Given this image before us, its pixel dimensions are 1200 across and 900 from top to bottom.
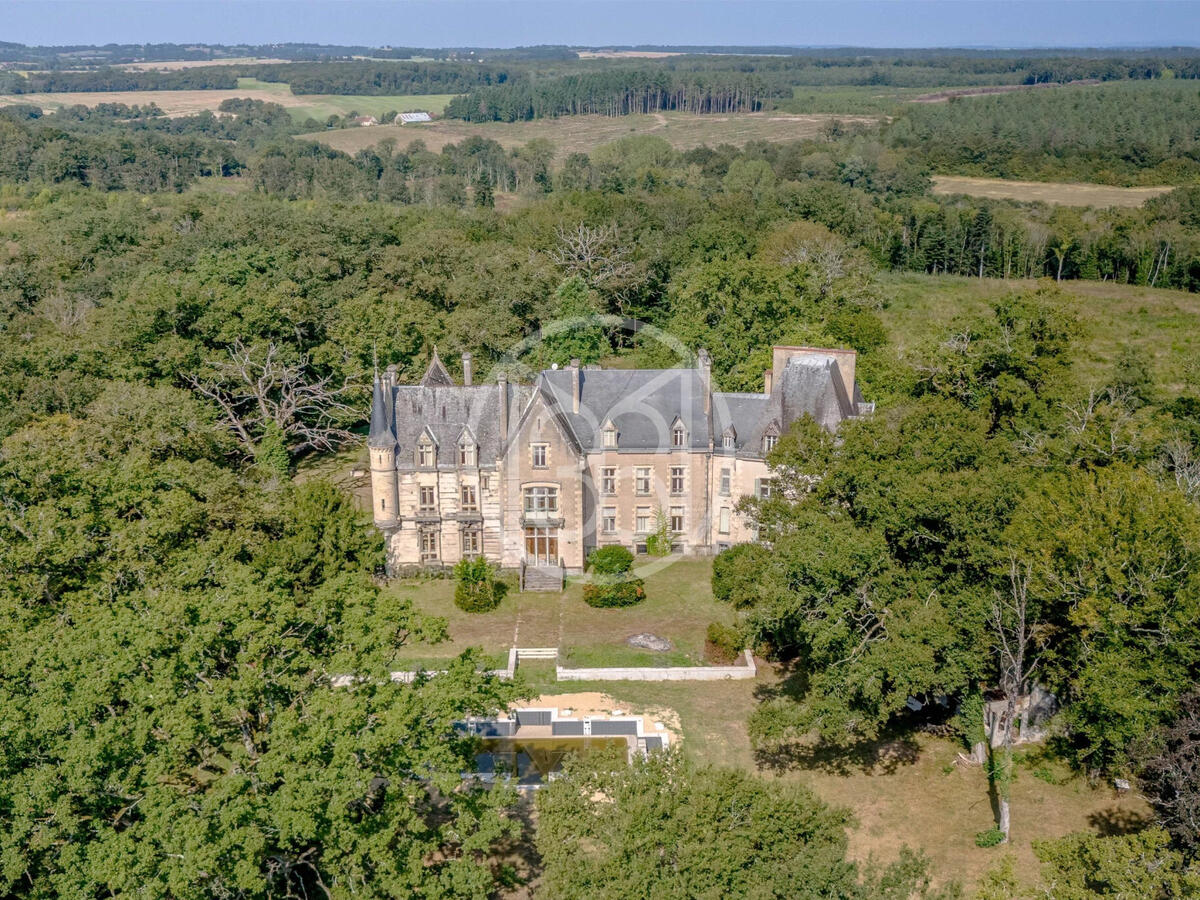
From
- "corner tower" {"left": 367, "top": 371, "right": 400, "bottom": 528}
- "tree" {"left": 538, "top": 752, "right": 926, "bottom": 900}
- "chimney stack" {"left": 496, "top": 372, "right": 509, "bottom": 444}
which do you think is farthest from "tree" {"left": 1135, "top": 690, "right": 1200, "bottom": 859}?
"corner tower" {"left": 367, "top": 371, "right": 400, "bottom": 528}

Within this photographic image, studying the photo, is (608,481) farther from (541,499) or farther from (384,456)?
(384,456)

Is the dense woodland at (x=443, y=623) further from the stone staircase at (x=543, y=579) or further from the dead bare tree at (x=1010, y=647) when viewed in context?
the stone staircase at (x=543, y=579)

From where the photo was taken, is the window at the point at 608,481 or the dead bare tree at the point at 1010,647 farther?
the window at the point at 608,481

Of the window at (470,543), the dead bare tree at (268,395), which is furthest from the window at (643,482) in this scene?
the dead bare tree at (268,395)

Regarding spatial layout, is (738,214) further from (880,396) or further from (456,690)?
(456,690)

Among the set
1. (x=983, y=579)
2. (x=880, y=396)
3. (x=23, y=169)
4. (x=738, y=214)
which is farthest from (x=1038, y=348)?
(x=23, y=169)

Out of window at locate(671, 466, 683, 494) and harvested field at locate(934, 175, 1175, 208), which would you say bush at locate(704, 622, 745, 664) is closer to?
window at locate(671, 466, 683, 494)
